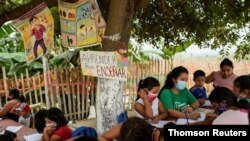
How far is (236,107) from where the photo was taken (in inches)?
123

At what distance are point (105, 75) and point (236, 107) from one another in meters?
1.62

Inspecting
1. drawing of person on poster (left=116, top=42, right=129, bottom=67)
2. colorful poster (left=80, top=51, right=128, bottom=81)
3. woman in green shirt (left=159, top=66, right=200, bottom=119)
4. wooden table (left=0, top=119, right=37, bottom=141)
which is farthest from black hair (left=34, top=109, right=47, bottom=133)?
woman in green shirt (left=159, top=66, right=200, bottom=119)

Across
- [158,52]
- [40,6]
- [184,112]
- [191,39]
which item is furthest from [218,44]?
[40,6]

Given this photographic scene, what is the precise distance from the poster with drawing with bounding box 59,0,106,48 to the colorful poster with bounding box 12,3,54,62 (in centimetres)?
20

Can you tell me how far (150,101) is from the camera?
406 cm

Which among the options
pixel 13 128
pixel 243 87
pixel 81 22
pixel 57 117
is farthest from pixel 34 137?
pixel 243 87

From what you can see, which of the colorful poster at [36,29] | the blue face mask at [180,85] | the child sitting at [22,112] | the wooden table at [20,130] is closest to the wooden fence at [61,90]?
the child sitting at [22,112]

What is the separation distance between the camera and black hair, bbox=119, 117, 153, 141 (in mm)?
2444

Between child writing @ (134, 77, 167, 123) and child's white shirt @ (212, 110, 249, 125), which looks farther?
child writing @ (134, 77, 167, 123)

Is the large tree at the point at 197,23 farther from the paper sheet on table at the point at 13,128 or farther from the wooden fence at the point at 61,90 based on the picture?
the paper sheet on table at the point at 13,128

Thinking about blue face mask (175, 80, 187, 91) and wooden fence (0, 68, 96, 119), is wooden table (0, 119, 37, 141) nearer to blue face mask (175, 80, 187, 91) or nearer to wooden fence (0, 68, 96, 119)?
blue face mask (175, 80, 187, 91)

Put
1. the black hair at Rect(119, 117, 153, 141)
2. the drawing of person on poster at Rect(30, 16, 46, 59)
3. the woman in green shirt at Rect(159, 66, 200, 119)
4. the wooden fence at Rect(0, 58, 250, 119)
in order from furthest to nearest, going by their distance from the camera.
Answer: the wooden fence at Rect(0, 58, 250, 119) < the drawing of person on poster at Rect(30, 16, 46, 59) < the woman in green shirt at Rect(159, 66, 200, 119) < the black hair at Rect(119, 117, 153, 141)

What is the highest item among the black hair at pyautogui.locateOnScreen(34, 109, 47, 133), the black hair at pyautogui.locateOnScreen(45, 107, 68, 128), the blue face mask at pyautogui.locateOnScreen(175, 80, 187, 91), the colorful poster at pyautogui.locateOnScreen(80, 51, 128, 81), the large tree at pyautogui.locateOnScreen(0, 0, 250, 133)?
the large tree at pyautogui.locateOnScreen(0, 0, 250, 133)

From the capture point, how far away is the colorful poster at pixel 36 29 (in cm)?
418
